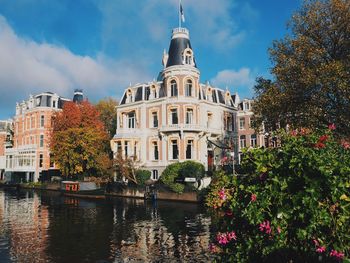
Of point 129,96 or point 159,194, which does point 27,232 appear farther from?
point 129,96

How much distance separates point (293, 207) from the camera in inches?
209

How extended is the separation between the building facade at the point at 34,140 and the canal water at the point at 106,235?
112 feet

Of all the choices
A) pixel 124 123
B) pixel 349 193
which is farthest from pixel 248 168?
pixel 124 123

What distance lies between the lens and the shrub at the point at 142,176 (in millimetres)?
40312

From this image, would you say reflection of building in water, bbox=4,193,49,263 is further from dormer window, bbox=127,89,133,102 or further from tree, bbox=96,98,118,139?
tree, bbox=96,98,118,139

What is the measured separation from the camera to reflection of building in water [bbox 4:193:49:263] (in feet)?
48.4

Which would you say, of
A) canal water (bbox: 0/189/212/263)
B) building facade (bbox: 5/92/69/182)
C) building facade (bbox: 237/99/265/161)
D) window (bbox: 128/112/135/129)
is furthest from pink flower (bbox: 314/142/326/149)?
building facade (bbox: 5/92/69/182)

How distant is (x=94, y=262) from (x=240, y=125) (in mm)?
46574

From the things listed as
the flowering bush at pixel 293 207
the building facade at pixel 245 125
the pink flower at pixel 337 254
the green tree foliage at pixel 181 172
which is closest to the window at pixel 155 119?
the green tree foliage at pixel 181 172

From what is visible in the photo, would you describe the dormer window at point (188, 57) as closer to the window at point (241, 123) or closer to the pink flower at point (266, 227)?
the window at point (241, 123)

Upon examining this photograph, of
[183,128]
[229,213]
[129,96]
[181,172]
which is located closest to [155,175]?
[181,172]

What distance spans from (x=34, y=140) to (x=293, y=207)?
64.8 meters

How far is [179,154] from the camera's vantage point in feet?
135

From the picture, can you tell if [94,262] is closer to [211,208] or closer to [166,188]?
[211,208]
